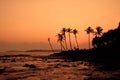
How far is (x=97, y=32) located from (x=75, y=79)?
8413 centimetres

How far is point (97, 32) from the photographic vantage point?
340 ft

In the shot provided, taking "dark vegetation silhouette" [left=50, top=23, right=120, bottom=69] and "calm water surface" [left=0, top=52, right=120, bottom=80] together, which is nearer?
"calm water surface" [left=0, top=52, right=120, bottom=80]

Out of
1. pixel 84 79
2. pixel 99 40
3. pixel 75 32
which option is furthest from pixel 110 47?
pixel 84 79

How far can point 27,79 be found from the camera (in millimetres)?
22547

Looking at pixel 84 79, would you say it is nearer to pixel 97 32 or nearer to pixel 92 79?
pixel 92 79

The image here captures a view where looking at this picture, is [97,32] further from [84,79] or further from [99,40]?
[84,79]

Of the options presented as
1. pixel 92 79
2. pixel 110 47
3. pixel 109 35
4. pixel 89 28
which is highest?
pixel 89 28

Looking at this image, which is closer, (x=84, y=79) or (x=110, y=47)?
(x=84, y=79)

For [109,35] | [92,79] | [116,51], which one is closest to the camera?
[92,79]

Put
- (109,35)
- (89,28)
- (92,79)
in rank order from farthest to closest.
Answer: (89,28), (109,35), (92,79)

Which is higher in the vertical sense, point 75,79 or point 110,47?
point 110,47

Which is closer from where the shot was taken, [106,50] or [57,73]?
[57,73]

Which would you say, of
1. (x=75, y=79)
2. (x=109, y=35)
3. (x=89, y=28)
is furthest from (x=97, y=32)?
(x=75, y=79)

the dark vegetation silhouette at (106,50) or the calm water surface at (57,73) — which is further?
the dark vegetation silhouette at (106,50)
